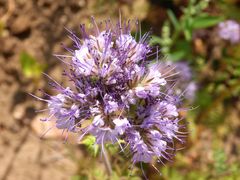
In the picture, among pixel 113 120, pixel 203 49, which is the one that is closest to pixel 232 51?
pixel 203 49

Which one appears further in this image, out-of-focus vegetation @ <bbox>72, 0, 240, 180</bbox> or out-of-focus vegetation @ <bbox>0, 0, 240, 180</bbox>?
out-of-focus vegetation @ <bbox>72, 0, 240, 180</bbox>

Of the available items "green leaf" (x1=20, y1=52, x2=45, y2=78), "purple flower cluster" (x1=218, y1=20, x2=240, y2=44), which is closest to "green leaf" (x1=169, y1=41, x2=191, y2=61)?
"purple flower cluster" (x1=218, y1=20, x2=240, y2=44)

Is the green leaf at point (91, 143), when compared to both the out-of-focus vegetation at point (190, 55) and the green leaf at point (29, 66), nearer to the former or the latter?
the out-of-focus vegetation at point (190, 55)

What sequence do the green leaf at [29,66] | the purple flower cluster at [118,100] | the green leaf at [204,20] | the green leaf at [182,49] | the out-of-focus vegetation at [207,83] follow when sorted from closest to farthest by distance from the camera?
1. the purple flower cluster at [118,100]
2. the green leaf at [204,20]
3. the green leaf at [29,66]
4. the out-of-focus vegetation at [207,83]
5. the green leaf at [182,49]

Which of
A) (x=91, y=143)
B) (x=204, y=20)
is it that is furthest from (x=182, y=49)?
(x=91, y=143)

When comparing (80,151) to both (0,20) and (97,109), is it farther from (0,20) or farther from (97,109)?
(97,109)

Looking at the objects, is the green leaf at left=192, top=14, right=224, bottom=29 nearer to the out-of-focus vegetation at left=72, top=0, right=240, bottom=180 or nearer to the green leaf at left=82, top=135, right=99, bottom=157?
the out-of-focus vegetation at left=72, top=0, right=240, bottom=180

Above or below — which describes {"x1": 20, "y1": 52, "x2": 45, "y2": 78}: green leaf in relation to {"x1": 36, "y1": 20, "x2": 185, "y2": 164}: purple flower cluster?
below

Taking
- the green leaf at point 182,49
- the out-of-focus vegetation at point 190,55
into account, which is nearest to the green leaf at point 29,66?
the out-of-focus vegetation at point 190,55
